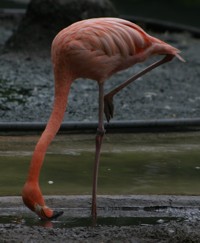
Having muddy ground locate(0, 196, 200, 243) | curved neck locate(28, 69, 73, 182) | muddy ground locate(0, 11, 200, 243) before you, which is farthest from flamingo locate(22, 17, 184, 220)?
muddy ground locate(0, 11, 200, 243)

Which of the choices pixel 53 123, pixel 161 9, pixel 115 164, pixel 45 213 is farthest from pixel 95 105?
pixel 161 9

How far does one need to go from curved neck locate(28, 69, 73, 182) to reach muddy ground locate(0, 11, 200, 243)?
1.16 feet

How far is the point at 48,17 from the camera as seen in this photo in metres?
12.4

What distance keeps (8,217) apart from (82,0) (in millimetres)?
7143

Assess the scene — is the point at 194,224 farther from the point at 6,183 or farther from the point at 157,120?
the point at 157,120

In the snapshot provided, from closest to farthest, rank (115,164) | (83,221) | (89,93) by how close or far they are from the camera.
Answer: (83,221) < (115,164) < (89,93)

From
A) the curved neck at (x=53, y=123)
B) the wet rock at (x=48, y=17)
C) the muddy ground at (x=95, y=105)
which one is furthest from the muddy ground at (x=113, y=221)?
the wet rock at (x=48, y=17)

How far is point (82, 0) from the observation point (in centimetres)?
1230

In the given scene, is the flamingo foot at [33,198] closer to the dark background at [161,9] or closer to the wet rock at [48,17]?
the wet rock at [48,17]

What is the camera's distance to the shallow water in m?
6.25

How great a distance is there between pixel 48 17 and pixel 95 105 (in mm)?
3526

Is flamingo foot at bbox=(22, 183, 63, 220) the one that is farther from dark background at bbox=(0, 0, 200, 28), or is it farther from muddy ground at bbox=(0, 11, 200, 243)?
dark background at bbox=(0, 0, 200, 28)

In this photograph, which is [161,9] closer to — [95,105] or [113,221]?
[95,105]

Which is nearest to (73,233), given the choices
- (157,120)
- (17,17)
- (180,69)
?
(157,120)
